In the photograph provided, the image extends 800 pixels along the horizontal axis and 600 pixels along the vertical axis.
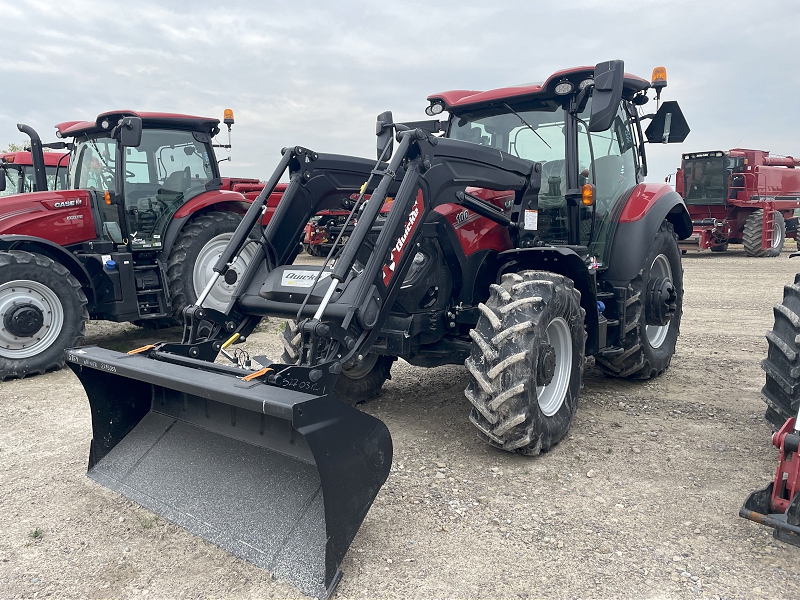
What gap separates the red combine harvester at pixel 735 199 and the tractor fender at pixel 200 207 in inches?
495

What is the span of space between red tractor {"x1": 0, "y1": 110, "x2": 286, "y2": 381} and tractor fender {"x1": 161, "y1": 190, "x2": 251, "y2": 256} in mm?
12

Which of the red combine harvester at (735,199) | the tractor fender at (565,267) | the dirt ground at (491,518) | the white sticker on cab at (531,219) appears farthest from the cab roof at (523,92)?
the red combine harvester at (735,199)

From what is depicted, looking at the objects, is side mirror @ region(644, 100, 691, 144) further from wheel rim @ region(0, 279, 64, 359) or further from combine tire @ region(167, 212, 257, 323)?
wheel rim @ region(0, 279, 64, 359)

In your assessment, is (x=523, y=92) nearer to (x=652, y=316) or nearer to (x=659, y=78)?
(x=659, y=78)

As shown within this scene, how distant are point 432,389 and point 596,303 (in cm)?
152

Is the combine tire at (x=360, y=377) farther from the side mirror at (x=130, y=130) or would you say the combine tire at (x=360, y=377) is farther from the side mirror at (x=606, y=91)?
the side mirror at (x=130, y=130)

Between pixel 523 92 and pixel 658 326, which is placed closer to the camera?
pixel 523 92

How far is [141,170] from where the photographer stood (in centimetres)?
675

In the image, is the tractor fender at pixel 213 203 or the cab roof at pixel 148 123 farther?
the tractor fender at pixel 213 203

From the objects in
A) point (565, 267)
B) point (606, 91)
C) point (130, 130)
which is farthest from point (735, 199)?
point (130, 130)

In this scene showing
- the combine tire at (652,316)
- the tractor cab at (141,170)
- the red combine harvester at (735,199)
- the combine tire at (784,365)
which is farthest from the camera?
the red combine harvester at (735,199)

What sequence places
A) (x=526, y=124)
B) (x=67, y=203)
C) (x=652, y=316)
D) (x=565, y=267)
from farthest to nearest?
(x=67, y=203) < (x=652, y=316) < (x=526, y=124) < (x=565, y=267)

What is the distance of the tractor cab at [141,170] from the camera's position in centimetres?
658

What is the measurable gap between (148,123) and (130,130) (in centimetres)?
87
